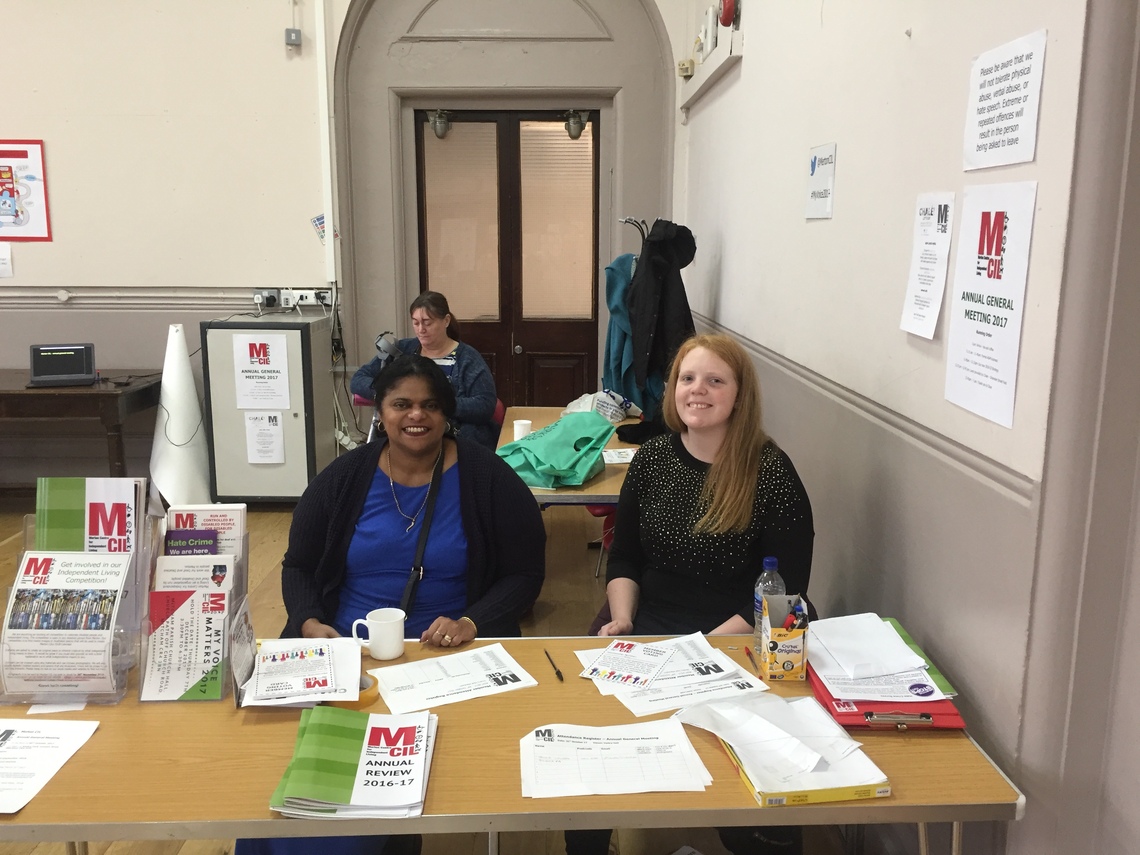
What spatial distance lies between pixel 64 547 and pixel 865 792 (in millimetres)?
1340

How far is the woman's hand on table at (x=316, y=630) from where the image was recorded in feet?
6.10

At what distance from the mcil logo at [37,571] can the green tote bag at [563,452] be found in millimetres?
1442

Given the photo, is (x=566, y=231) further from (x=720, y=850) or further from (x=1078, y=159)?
(x=1078, y=159)

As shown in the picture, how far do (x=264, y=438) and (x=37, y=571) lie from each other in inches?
131

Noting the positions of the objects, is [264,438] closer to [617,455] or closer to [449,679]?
[617,455]

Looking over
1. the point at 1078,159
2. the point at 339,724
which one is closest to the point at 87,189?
the point at 339,724

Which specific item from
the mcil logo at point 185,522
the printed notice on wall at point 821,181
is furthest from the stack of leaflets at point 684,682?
the printed notice on wall at point 821,181

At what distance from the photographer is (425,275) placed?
5348mm

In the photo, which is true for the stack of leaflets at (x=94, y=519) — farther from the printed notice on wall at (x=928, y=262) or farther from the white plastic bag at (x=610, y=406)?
the white plastic bag at (x=610, y=406)

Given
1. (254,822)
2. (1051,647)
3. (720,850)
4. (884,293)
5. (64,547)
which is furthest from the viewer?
(720,850)

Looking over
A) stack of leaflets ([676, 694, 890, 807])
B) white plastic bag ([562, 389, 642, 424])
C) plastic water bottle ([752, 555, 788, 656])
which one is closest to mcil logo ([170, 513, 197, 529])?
stack of leaflets ([676, 694, 890, 807])

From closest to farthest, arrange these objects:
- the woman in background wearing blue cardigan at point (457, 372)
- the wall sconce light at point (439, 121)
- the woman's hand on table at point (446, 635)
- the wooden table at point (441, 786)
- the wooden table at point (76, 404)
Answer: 1. the wooden table at point (441, 786)
2. the woman's hand on table at point (446, 635)
3. the woman in background wearing blue cardigan at point (457, 372)
4. the wooden table at point (76, 404)
5. the wall sconce light at point (439, 121)

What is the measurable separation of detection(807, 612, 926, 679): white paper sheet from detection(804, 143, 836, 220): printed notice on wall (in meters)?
1.17

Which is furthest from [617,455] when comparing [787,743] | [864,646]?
[787,743]
